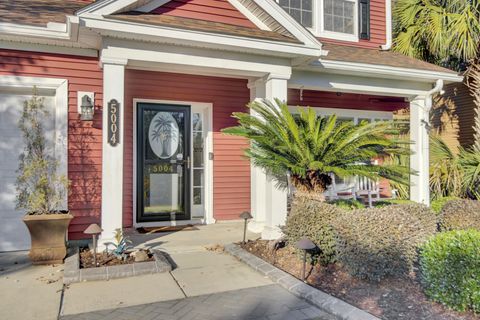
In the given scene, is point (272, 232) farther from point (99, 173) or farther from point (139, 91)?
point (139, 91)

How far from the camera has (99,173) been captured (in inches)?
212

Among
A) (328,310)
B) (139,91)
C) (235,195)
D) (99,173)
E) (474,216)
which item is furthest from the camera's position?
(235,195)

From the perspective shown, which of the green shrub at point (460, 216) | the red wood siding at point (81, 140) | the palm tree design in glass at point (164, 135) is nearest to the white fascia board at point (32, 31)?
the red wood siding at point (81, 140)

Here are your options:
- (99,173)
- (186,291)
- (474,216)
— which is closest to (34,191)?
(99,173)

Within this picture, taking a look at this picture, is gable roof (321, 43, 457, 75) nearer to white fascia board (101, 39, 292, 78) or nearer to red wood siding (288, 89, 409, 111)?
red wood siding (288, 89, 409, 111)

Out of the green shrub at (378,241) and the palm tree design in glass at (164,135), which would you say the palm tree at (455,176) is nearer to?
the green shrub at (378,241)

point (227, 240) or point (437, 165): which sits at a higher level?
point (437, 165)

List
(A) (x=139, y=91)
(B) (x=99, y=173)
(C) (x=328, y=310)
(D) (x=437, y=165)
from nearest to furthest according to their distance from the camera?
1. (C) (x=328, y=310)
2. (B) (x=99, y=173)
3. (A) (x=139, y=91)
4. (D) (x=437, y=165)

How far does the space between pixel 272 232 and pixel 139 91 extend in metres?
3.19

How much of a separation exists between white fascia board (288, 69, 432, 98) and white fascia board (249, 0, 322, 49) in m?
0.76

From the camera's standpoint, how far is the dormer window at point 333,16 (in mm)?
7876

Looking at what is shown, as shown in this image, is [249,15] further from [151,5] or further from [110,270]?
[110,270]

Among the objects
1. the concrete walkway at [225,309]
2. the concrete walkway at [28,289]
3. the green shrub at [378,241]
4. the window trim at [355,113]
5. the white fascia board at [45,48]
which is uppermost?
the white fascia board at [45,48]

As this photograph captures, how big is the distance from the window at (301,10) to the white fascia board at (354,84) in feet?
7.07
